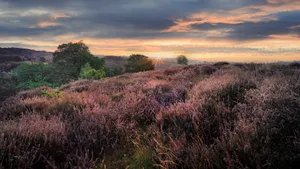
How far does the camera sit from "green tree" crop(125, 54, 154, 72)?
48281mm

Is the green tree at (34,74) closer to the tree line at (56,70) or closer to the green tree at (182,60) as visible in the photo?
the tree line at (56,70)

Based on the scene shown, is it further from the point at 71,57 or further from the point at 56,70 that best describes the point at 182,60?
the point at 56,70

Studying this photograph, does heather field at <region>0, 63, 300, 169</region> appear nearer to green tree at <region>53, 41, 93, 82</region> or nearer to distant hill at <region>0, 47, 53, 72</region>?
green tree at <region>53, 41, 93, 82</region>

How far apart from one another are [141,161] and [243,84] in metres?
3.70

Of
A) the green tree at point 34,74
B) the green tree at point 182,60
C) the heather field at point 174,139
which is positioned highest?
the green tree at point 182,60

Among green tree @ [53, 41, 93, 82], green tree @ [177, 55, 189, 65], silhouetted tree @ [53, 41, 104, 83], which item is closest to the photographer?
silhouetted tree @ [53, 41, 104, 83]

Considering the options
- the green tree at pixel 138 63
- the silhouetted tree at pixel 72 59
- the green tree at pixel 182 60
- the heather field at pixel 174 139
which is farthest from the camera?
the green tree at pixel 182 60

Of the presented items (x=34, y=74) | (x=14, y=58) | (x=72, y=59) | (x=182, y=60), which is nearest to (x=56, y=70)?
(x=34, y=74)

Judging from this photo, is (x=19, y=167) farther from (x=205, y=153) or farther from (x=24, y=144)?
(x=205, y=153)

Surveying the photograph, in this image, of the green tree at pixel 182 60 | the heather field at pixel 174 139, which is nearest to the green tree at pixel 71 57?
the green tree at pixel 182 60

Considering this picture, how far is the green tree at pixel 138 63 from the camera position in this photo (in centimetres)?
4828

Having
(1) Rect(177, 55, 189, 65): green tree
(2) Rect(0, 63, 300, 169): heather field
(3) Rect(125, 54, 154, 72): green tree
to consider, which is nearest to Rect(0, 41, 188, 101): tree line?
(3) Rect(125, 54, 154, 72): green tree

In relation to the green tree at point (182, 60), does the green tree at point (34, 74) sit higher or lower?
lower

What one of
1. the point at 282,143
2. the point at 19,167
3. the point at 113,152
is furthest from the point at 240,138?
the point at 19,167
